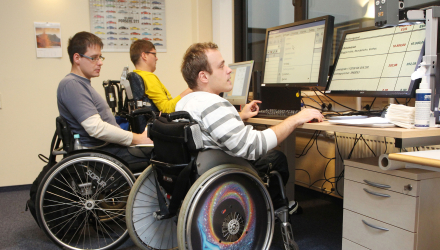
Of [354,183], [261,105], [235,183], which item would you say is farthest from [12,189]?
[354,183]

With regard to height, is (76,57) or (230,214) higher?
(76,57)

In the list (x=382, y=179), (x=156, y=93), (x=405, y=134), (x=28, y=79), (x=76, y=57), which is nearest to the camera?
(x=405, y=134)

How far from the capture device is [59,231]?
5.90 ft

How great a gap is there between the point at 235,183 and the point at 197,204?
0.18m

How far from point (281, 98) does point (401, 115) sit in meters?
0.70

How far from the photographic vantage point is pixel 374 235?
1395 millimetres

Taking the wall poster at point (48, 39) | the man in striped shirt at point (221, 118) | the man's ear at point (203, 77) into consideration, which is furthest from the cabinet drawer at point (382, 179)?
the wall poster at point (48, 39)

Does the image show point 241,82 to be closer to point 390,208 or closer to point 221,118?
Result: point 221,118

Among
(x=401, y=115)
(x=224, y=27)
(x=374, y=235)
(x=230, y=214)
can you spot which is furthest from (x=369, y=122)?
(x=224, y=27)

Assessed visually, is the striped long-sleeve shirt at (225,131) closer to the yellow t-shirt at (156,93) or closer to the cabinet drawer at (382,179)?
the cabinet drawer at (382,179)

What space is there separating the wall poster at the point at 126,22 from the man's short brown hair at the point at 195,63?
2.09 meters

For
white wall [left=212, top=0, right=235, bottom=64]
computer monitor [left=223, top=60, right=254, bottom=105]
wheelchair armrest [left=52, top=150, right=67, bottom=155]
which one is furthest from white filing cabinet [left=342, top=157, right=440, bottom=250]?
white wall [left=212, top=0, right=235, bottom=64]

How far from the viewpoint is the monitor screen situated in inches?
69.1

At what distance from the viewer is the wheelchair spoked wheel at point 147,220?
1444 mm
